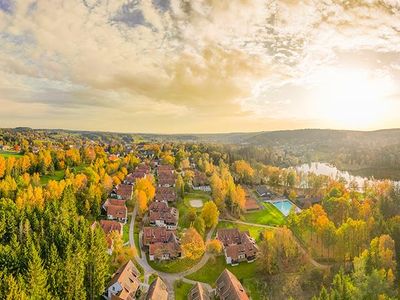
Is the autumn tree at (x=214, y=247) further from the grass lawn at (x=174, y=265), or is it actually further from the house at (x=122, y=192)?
the house at (x=122, y=192)

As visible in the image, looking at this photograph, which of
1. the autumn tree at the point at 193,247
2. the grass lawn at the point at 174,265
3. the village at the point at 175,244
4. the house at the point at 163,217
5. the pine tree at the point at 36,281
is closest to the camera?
the pine tree at the point at 36,281

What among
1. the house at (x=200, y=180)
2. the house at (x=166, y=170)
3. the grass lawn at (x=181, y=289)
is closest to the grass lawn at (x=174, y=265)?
the grass lawn at (x=181, y=289)

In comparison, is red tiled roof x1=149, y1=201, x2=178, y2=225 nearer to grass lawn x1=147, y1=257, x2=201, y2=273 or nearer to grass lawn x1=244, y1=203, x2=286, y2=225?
grass lawn x1=147, y1=257, x2=201, y2=273

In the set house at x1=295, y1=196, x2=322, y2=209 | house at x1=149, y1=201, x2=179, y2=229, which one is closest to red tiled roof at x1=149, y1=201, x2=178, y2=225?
house at x1=149, y1=201, x2=179, y2=229

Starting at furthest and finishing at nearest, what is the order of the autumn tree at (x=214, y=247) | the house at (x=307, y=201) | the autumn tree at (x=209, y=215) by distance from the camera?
1. the house at (x=307, y=201)
2. the autumn tree at (x=209, y=215)
3. the autumn tree at (x=214, y=247)

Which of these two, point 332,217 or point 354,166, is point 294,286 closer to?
point 332,217

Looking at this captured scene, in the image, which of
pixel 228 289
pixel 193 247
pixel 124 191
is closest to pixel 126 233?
pixel 193 247

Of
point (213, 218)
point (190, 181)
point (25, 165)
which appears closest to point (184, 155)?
point (190, 181)
